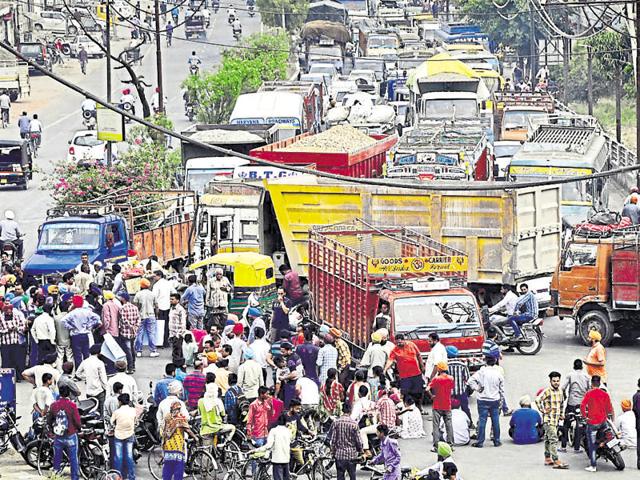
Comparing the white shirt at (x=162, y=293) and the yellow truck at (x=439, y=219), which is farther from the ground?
the yellow truck at (x=439, y=219)

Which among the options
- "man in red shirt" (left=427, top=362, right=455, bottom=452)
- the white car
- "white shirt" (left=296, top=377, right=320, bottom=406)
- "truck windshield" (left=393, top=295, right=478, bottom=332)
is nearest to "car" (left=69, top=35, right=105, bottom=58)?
the white car

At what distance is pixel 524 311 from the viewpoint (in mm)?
27188

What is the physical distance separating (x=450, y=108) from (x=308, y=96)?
245 inches

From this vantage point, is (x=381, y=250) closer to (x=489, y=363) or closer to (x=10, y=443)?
(x=489, y=363)

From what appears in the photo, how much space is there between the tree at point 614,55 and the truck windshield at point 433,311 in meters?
32.4

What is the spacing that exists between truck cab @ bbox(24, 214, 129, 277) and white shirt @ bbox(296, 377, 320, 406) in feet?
32.3

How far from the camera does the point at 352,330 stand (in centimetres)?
2580

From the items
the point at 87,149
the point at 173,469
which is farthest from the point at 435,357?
the point at 87,149

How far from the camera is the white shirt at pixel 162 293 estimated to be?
2698 centimetres

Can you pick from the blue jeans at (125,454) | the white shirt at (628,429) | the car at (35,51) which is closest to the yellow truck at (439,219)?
the white shirt at (628,429)

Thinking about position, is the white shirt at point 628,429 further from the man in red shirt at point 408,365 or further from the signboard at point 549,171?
the signboard at point 549,171

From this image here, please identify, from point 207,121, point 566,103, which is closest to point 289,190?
point 207,121

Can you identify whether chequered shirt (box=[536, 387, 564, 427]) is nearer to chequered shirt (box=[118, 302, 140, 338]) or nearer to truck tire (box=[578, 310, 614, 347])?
truck tire (box=[578, 310, 614, 347])

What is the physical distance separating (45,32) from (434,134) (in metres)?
52.8
